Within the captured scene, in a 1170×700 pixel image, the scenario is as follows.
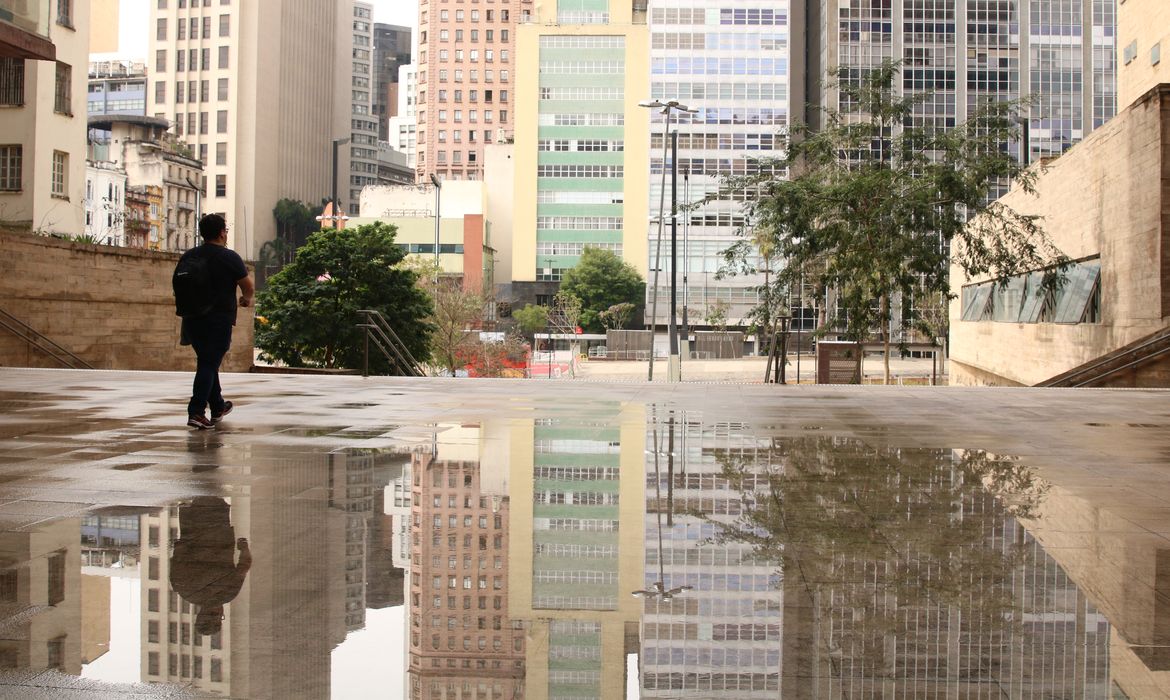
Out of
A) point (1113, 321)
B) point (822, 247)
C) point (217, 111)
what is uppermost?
point (217, 111)

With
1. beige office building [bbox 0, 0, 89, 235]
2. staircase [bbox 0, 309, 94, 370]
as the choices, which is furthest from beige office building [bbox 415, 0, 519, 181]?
staircase [bbox 0, 309, 94, 370]

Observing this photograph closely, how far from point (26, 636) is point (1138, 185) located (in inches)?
881

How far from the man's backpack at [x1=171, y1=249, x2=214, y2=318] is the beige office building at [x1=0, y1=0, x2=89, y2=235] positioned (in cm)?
2625

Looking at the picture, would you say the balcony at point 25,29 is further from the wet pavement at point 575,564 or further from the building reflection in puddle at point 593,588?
the building reflection in puddle at point 593,588

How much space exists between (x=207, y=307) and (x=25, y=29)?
14.8m

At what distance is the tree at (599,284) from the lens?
4082 inches

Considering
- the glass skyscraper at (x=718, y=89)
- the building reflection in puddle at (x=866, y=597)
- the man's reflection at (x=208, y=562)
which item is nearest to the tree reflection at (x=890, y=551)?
the building reflection in puddle at (x=866, y=597)

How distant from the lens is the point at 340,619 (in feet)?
13.2

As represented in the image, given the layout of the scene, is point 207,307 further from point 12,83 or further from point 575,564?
point 12,83

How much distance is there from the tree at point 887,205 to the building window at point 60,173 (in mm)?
21888

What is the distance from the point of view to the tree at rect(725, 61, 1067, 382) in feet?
90.4

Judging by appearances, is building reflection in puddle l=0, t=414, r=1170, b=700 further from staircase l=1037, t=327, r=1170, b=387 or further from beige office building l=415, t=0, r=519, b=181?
beige office building l=415, t=0, r=519, b=181

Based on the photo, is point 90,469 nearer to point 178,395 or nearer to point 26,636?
point 26,636

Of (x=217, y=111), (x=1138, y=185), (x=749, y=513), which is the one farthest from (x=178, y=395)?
(x=217, y=111)
